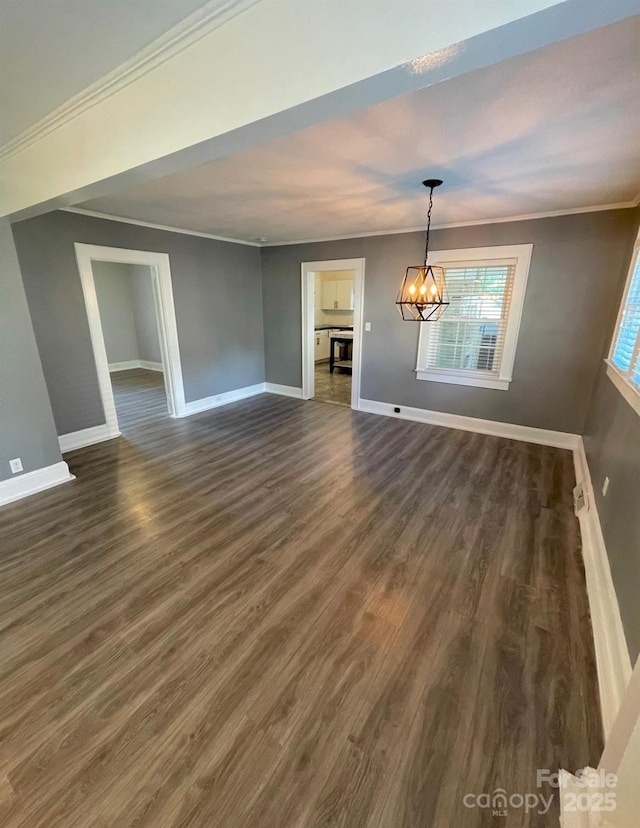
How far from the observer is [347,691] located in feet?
4.89

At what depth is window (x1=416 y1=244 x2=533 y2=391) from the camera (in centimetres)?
394

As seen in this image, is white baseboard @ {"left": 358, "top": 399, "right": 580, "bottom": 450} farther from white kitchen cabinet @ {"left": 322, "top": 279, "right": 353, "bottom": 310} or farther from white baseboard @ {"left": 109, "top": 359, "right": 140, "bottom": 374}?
white baseboard @ {"left": 109, "top": 359, "right": 140, "bottom": 374}

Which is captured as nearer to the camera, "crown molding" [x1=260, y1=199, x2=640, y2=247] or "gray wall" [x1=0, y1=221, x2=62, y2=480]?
"gray wall" [x1=0, y1=221, x2=62, y2=480]

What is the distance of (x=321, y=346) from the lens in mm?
9000

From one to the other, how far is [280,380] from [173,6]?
518cm

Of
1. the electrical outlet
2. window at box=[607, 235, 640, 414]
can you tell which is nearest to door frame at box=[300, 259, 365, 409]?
window at box=[607, 235, 640, 414]

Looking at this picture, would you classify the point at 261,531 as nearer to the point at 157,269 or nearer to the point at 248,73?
the point at 248,73

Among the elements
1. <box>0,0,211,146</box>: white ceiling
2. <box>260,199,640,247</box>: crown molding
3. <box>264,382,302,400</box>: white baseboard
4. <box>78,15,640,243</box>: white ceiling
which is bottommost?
<box>264,382,302,400</box>: white baseboard

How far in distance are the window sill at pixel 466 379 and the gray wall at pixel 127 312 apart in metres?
6.02

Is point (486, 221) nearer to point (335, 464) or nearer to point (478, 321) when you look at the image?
point (478, 321)

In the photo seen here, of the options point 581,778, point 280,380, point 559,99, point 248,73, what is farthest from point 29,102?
point 280,380

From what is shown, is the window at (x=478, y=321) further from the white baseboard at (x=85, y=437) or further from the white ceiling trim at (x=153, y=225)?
the white baseboard at (x=85, y=437)

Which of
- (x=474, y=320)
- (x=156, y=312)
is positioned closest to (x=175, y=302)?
(x=156, y=312)

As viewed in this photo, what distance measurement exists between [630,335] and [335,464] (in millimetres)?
2662
